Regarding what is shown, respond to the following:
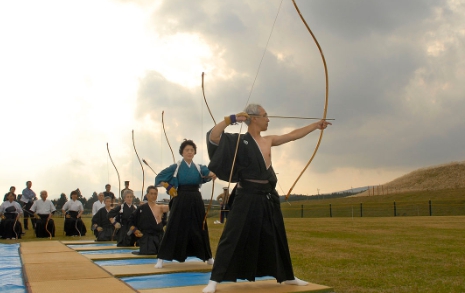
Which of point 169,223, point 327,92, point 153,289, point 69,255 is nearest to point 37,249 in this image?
point 69,255

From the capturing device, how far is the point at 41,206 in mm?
14156

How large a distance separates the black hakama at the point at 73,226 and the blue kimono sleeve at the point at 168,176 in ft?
31.3

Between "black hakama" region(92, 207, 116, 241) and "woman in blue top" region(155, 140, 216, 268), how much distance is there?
199 inches

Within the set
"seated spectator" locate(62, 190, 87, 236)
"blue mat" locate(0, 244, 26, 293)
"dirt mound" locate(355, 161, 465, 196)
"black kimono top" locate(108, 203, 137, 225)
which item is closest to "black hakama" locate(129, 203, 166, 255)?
"black kimono top" locate(108, 203, 137, 225)

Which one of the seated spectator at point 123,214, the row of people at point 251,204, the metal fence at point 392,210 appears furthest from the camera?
the metal fence at point 392,210

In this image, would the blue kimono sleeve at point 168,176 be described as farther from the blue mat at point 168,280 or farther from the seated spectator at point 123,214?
the seated spectator at point 123,214

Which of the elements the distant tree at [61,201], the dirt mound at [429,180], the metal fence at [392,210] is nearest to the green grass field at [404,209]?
the metal fence at [392,210]

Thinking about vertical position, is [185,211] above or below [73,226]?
above

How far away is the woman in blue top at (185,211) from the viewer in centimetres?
612

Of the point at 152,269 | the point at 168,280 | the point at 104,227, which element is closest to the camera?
the point at 168,280

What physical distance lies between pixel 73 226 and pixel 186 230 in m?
10.1

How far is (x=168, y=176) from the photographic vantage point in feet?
20.8

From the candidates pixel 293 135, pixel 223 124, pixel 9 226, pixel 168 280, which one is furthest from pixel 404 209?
pixel 223 124

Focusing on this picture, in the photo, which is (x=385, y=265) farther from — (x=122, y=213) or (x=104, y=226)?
(x=104, y=226)
